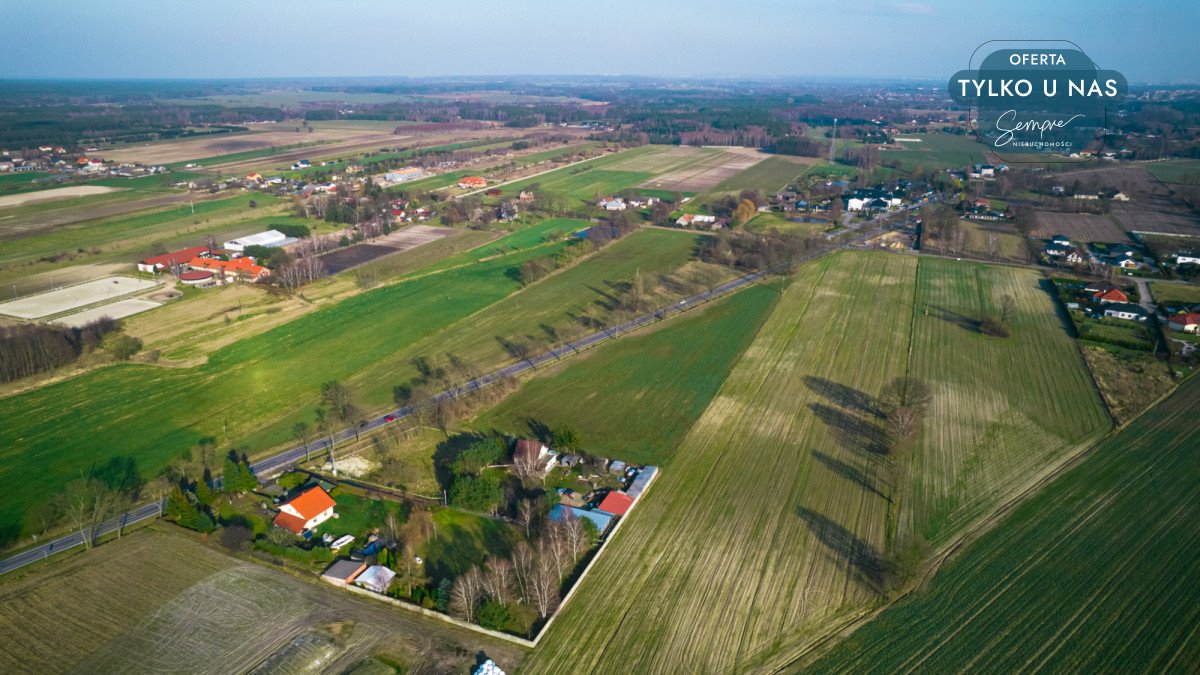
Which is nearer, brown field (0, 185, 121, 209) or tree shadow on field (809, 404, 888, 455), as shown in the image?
tree shadow on field (809, 404, 888, 455)

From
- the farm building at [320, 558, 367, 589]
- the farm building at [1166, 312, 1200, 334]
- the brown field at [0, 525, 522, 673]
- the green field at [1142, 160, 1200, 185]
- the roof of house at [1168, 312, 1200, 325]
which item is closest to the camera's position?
the brown field at [0, 525, 522, 673]

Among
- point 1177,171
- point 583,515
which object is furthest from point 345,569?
point 1177,171

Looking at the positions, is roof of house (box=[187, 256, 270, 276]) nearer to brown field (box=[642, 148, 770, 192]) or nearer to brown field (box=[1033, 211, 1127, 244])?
brown field (box=[642, 148, 770, 192])

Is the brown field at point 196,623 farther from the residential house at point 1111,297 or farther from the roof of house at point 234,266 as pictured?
the residential house at point 1111,297

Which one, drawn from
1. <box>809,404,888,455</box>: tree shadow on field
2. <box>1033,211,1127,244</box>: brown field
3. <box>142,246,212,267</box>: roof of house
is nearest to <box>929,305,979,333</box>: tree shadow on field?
<box>809,404,888,455</box>: tree shadow on field

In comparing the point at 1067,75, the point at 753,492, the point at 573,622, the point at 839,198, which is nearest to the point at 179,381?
the point at 573,622

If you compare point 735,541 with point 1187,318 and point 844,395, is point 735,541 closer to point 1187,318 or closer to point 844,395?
point 844,395

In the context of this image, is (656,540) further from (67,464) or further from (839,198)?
(839,198)
